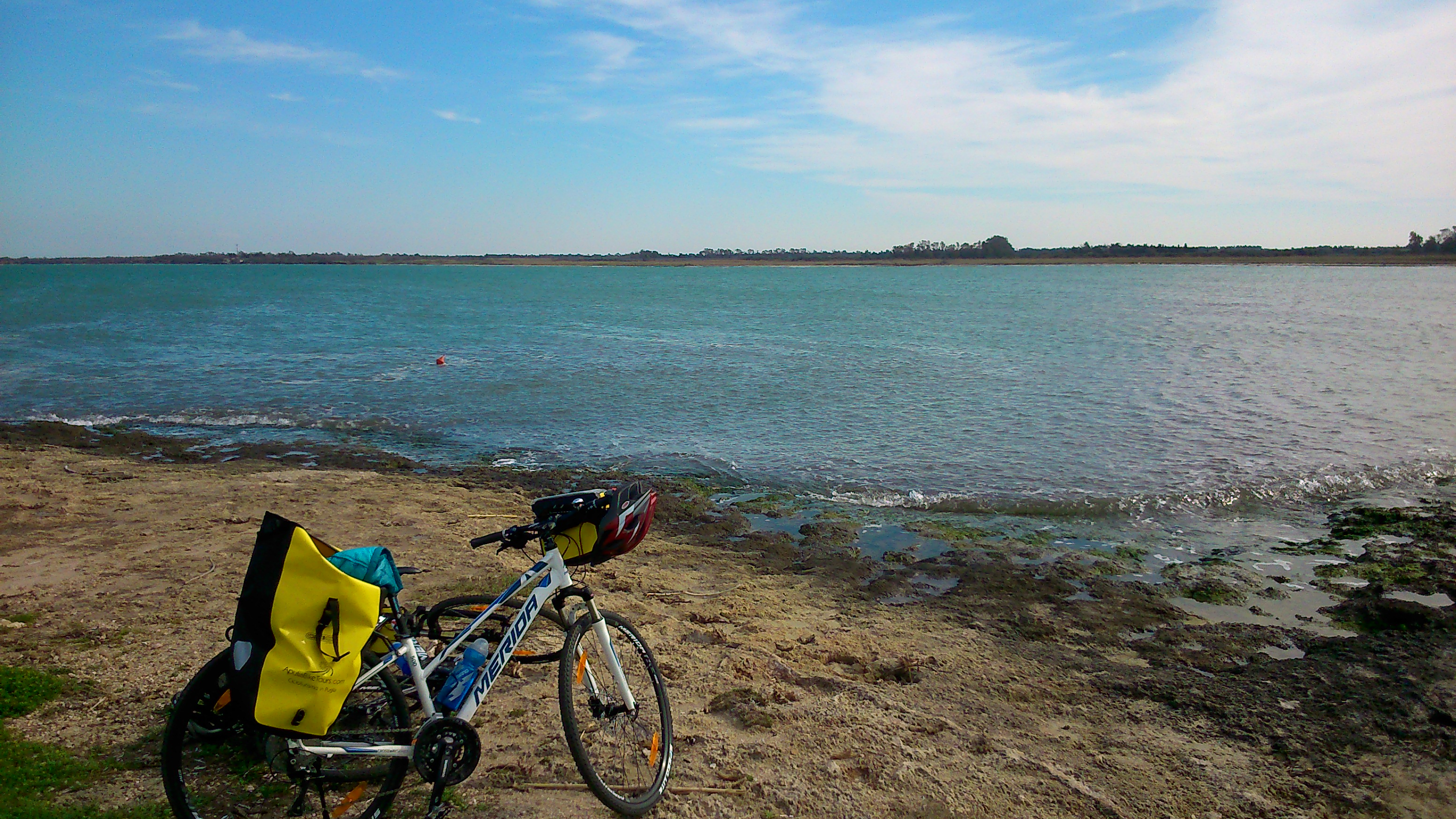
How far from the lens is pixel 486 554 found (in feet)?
25.6

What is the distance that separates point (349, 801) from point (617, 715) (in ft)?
3.96

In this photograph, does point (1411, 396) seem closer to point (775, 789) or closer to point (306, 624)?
point (775, 789)

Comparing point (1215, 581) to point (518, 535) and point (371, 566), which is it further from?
point (371, 566)

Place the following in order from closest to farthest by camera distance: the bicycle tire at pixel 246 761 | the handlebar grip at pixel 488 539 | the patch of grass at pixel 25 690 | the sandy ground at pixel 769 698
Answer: the bicycle tire at pixel 246 761 → the handlebar grip at pixel 488 539 → the sandy ground at pixel 769 698 → the patch of grass at pixel 25 690

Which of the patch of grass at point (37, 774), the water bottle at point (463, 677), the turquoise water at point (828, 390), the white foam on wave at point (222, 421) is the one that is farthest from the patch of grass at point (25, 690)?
the white foam on wave at point (222, 421)

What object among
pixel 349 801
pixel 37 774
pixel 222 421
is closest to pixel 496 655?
pixel 349 801

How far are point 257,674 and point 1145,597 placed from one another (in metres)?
7.71

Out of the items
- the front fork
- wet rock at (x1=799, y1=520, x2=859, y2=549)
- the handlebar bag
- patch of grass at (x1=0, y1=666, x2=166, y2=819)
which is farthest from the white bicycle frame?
wet rock at (x1=799, y1=520, x2=859, y2=549)

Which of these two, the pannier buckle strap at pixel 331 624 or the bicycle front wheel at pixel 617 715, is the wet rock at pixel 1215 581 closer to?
the bicycle front wheel at pixel 617 715

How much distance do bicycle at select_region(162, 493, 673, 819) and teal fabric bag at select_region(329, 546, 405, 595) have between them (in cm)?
8

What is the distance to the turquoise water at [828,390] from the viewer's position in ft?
44.3

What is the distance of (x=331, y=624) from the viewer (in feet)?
9.67

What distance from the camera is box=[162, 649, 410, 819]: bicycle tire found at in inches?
123

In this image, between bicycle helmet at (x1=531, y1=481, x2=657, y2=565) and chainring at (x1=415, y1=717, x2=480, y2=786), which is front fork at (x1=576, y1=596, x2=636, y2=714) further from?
chainring at (x1=415, y1=717, x2=480, y2=786)
